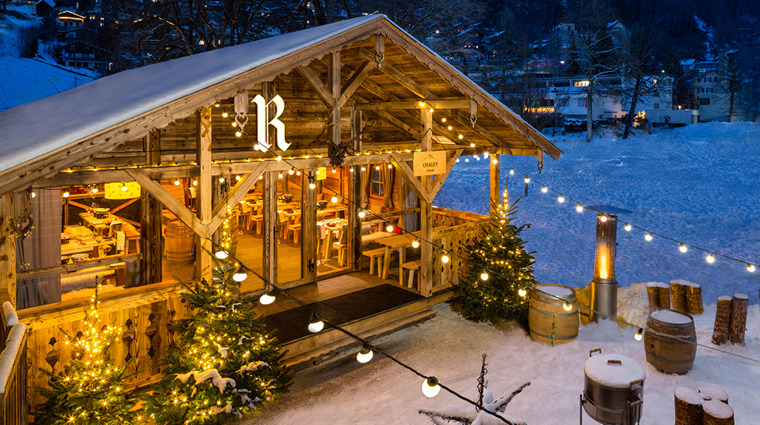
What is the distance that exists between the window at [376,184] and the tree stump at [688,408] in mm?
8722

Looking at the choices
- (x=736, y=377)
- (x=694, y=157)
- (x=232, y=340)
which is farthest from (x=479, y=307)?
(x=694, y=157)

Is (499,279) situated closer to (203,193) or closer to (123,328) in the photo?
(203,193)

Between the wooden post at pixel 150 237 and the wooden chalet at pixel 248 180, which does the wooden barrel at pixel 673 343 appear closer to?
the wooden chalet at pixel 248 180

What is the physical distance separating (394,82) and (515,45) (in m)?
35.9

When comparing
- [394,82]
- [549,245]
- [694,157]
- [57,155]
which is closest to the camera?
[57,155]

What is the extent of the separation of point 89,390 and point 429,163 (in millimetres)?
6259

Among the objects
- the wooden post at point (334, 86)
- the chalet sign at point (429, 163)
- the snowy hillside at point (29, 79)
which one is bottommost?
the chalet sign at point (429, 163)

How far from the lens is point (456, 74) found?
8.55 m

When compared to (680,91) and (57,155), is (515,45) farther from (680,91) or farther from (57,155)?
(57,155)

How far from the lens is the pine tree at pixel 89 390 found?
5.18m

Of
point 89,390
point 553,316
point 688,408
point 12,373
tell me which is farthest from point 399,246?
point 12,373

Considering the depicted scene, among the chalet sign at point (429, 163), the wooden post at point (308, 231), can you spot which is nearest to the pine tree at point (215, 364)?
the wooden post at point (308, 231)

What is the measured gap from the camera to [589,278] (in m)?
16.2

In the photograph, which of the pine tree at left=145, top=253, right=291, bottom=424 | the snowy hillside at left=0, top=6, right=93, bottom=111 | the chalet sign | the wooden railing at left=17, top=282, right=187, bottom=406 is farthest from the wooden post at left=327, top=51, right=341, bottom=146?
the snowy hillside at left=0, top=6, right=93, bottom=111
